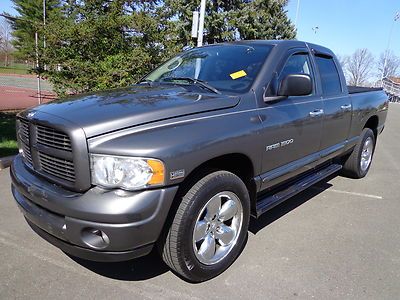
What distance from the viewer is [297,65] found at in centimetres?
409

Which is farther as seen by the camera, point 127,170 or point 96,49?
point 96,49

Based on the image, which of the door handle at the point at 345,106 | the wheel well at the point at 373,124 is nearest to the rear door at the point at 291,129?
the door handle at the point at 345,106

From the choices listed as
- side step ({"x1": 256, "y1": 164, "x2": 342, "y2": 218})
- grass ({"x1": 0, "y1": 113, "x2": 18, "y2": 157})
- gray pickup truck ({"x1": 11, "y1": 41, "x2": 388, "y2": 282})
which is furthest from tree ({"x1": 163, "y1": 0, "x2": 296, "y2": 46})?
gray pickup truck ({"x1": 11, "y1": 41, "x2": 388, "y2": 282})

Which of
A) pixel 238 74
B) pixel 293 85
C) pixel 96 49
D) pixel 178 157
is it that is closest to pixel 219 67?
pixel 238 74

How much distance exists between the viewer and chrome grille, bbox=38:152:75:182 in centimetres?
257

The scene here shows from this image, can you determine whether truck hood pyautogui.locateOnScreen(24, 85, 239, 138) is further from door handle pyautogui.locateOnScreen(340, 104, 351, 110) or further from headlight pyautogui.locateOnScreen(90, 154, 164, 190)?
door handle pyautogui.locateOnScreen(340, 104, 351, 110)

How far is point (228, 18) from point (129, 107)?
1685 centimetres

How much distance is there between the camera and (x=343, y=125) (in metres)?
4.90

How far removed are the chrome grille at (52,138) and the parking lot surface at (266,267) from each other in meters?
1.10

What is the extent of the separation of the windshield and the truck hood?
355mm

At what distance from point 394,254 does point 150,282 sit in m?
2.31

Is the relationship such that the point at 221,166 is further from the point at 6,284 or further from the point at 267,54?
the point at 6,284

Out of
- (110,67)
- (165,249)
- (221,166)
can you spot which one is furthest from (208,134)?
→ (110,67)

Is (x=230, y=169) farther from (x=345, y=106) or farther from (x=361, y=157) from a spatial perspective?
(x=361, y=157)
